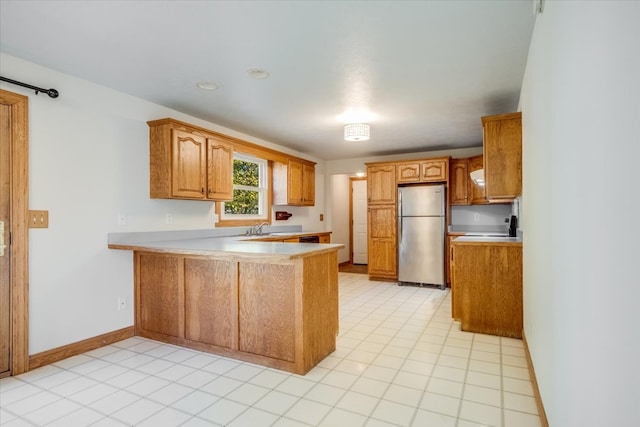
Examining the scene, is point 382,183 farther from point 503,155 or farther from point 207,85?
point 207,85

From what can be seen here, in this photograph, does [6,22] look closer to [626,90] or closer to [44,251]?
[44,251]

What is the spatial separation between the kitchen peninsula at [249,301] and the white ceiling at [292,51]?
4.68ft

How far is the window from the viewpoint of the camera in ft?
15.9

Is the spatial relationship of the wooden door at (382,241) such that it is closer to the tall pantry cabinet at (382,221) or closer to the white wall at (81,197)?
the tall pantry cabinet at (382,221)

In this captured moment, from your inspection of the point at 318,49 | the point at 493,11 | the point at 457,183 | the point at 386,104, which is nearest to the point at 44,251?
the point at 318,49

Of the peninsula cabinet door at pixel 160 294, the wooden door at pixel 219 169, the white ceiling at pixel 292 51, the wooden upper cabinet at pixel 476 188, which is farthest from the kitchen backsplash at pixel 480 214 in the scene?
the peninsula cabinet door at pixel 160 294

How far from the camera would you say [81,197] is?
2.96 meters

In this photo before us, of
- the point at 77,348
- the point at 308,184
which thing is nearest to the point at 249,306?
the point at 77,348

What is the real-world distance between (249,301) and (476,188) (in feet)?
14.0

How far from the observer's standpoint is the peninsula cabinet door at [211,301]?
2.75 m

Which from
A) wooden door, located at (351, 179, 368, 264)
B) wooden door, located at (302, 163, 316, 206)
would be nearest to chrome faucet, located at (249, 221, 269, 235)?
wooden door, located at (302, 163, 316, 206)

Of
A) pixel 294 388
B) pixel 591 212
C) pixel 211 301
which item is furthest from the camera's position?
pixel 211 301

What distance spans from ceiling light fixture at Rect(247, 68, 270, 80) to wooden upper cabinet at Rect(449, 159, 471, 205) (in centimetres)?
379

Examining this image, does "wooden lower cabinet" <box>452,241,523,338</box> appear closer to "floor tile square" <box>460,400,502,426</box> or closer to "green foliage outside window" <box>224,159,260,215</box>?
"floor tile square" <box>460,400,502,426</box>
